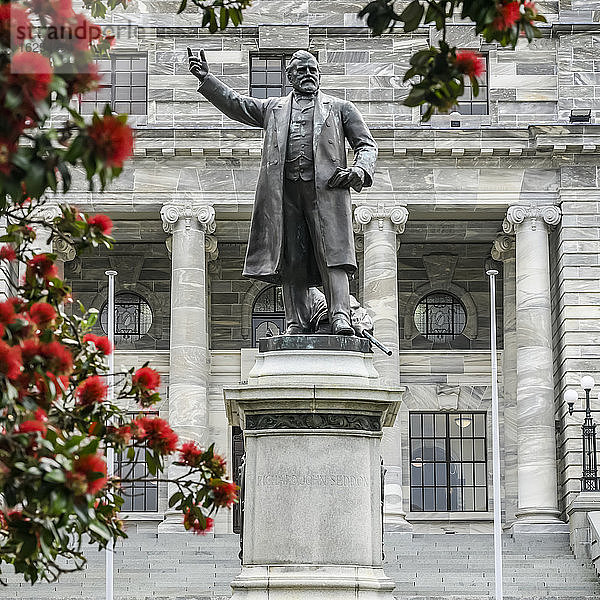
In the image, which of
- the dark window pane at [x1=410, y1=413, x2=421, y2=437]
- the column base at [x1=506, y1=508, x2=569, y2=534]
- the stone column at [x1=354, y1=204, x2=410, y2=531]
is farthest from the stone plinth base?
the dark window pane at [x1=410, y1=413, x2=421, y2=437]

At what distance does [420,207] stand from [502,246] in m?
3.46

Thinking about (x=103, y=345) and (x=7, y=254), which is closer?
(x=7, y=254)

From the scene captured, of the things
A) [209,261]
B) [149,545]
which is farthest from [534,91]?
[149,545]

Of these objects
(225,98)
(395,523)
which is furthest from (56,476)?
(395,523)

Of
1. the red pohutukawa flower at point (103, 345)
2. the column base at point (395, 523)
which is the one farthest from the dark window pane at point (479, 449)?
the red pohutukawa flower at point (103, 345)

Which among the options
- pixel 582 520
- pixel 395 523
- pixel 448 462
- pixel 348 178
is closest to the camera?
pixel 348 178

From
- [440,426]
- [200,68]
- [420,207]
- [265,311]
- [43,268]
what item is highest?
[420,207]

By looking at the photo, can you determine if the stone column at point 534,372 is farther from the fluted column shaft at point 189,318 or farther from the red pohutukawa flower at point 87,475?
the red pohutukawa flower at point 87,475

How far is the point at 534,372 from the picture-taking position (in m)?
42.1

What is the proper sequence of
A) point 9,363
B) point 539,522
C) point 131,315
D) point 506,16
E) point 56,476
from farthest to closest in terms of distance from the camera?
point 131,315, point 539,522, point 506,16, point 9,363, point 56,476

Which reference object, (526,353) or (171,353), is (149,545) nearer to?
(171,353)

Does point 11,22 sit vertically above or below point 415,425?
below

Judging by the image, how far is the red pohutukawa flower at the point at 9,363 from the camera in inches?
237

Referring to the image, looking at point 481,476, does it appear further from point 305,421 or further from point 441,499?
point 305,421
